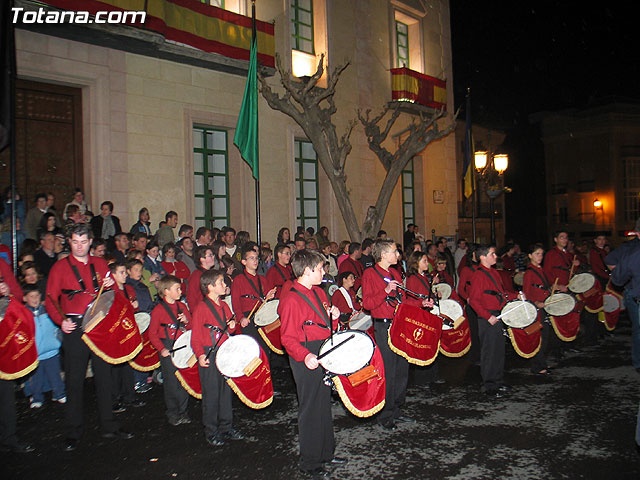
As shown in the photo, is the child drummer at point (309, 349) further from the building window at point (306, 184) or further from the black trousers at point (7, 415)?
the building window at point (306, 184)

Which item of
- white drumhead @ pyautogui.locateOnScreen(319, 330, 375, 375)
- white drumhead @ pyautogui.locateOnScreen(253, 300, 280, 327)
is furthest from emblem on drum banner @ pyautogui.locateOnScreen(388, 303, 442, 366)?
white drumhead @ pyautogui.locateOnScreen(253, 300, 280, 327)

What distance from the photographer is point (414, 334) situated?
6352 millimetres

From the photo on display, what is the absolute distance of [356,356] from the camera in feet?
15.7

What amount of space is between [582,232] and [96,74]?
40.5 meters

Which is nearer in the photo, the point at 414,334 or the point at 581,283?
the point at 414,334

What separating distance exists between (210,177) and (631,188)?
37.9m

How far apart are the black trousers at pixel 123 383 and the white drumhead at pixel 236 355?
2.32 meters

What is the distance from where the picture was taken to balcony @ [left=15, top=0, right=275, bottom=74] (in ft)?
37.3

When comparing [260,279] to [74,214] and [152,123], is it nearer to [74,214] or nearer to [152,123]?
[74,214]

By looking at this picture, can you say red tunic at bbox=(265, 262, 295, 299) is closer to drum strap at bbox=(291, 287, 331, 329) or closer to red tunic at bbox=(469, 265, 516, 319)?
red tunic at bbox=(469, 265, 516, 319)

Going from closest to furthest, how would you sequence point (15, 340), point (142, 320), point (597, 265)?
point (15, 340) < point (142, 320) < point (597, 265)

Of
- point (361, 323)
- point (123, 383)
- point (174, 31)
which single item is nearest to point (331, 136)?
point (174, 31)

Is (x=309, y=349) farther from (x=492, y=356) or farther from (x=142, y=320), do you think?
(x=492, y=356)

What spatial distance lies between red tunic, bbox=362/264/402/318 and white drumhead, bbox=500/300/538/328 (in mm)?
1815
